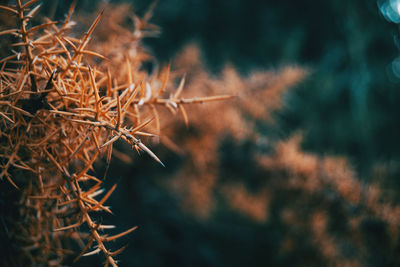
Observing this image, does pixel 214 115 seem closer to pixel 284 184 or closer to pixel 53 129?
pixel 284 184

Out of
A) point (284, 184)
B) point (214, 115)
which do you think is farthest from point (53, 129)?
point (284, 184)

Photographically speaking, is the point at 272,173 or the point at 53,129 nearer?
the point at 53,129

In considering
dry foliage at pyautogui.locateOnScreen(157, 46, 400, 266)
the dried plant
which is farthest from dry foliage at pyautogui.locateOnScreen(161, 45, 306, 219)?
the dried plant

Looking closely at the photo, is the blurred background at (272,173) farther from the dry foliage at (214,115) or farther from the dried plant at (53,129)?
the dried plant at (53,129)

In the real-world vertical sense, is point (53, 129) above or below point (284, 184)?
above

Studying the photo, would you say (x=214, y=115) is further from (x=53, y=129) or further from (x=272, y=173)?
(x=53, y=129)

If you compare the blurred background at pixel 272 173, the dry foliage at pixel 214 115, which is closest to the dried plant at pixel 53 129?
the blurred background at pixel 272 173

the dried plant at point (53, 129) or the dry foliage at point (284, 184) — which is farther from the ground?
the dried plant at point (53, 129)

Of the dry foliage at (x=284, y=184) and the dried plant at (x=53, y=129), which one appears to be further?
the dry foliage at (x=284, y=184)

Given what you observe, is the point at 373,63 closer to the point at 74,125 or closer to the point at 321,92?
the point at 321,92
